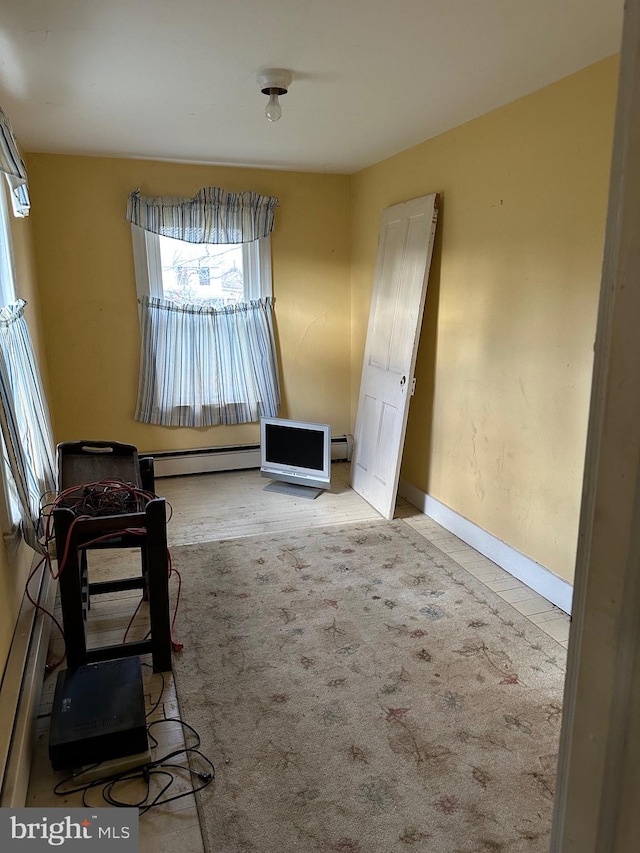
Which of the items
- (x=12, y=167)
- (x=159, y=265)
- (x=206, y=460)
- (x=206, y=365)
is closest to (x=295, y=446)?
(x=206, y=460)

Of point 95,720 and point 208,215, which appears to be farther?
point 208,215

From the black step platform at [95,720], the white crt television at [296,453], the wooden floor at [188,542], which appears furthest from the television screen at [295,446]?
the black step platform at [95,720]

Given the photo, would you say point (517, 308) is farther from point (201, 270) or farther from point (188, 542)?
point (201, 270)

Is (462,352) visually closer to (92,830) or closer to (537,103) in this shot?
(537,103)

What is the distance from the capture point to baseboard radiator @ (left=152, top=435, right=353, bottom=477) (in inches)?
183

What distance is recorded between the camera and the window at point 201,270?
4324 mm

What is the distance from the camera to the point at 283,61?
2.35m

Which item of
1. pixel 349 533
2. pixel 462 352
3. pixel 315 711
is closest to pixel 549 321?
pixel 462 352

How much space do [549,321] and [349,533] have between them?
170cm

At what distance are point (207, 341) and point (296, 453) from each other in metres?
1.11

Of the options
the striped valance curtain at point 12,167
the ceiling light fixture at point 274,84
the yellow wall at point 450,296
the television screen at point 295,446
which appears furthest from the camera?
the television screen at point 295,446

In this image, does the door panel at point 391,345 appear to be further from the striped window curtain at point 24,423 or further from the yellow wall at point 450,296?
the striped window curtain at point 24,423

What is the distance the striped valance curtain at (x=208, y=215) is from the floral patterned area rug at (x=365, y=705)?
2.40 m

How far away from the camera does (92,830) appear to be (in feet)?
5.10
